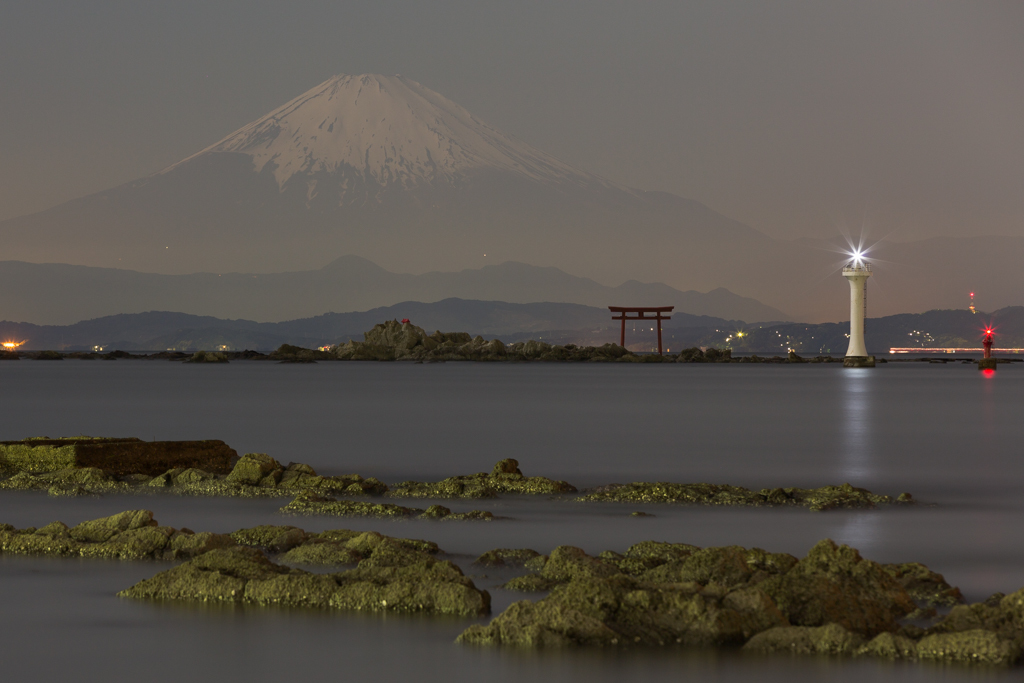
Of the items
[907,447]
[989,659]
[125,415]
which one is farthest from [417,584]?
[125,415]

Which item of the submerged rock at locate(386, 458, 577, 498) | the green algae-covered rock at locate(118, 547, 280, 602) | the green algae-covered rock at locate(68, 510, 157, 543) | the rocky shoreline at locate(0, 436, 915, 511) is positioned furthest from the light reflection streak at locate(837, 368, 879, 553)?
the green algae-covered rock at locate(68, 510, 157, 543)

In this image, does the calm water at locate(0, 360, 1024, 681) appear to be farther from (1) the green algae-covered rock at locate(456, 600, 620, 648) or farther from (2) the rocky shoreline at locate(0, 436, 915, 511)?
(2) the rocky shoreline at locate(0, 436, 915, 511)

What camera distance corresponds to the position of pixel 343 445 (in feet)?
80.5

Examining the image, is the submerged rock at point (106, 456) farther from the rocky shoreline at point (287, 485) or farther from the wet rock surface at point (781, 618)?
the wet rock surface at point (781, 618)

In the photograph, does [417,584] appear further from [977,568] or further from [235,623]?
[977,568]

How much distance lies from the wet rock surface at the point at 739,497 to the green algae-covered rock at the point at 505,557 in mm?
4236

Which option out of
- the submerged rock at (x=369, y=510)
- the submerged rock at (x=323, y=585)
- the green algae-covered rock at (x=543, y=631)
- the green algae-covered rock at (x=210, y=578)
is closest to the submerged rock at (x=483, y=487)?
the submerged rock at (x=369, y=510)

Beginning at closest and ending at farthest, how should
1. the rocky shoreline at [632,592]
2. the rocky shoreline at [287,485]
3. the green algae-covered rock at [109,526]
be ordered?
the rocky shoreline at [632,592]
the green algae-covered rock at [109,526]
the rocky shoreline at [287,485]

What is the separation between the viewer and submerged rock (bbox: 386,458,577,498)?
44.5ft

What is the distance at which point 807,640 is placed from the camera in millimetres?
6359

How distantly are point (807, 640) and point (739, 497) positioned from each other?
6.89 metres

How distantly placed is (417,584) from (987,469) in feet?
49.9

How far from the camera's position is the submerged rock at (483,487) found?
44.5 feet

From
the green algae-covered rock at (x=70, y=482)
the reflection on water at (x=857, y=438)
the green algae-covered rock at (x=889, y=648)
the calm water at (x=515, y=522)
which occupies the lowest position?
the reflection on water at (x=857, y=438)
